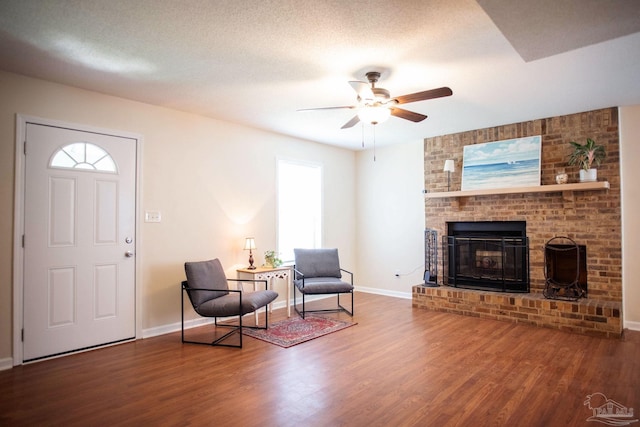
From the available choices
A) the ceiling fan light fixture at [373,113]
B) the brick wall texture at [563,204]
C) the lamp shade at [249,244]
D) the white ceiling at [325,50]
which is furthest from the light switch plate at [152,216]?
the brick wall texture at [563,204]

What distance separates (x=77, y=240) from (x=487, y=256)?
16.8ft

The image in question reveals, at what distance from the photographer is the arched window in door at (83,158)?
3.66 metres

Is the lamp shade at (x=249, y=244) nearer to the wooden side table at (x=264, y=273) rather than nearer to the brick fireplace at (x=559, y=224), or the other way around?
the wooden side table at (x=264, y=273)

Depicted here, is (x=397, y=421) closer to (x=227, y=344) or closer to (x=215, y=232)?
(x=227, y=344)

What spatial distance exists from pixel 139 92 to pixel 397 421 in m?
3.81

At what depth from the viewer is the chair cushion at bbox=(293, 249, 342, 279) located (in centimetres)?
553

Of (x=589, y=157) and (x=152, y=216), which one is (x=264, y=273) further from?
(x=589, y=157)

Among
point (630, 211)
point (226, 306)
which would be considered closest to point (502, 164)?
point (630, 211)

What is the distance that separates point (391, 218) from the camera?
6590 mm

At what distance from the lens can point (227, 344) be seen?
3924 mm

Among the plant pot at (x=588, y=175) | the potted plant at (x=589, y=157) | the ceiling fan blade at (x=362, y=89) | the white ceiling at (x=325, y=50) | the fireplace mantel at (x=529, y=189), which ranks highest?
the white ceiling at (x=325, y=50)

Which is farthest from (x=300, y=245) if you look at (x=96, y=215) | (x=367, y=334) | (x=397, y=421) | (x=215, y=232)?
(x=397, y=421)

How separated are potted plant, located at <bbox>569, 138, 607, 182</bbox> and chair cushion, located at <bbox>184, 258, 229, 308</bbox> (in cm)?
443

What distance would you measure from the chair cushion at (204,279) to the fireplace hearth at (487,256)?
3.34 m
